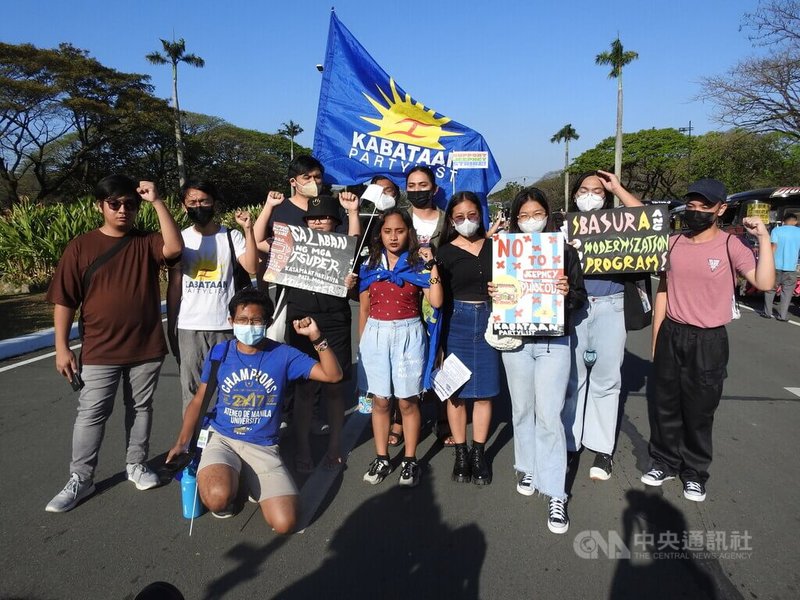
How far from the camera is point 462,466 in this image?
11.7ft

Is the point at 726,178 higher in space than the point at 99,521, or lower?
higher

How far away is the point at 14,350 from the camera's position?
7.18 m

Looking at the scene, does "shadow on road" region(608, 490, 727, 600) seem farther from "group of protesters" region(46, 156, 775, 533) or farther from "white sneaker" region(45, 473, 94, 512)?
"white sneaker" region(45, 473, 94, 512)

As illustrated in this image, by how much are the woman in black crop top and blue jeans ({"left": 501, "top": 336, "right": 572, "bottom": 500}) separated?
26cm

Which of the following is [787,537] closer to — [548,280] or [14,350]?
[548,280]

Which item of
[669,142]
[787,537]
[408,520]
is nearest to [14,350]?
[408,520]

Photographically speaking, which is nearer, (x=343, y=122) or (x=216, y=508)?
(x=216, y=508)

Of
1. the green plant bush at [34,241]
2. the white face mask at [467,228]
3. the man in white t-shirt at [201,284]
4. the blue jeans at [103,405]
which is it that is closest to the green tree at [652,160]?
the green plant bush at [34,241]

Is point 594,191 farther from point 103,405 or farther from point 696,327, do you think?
point 103,405

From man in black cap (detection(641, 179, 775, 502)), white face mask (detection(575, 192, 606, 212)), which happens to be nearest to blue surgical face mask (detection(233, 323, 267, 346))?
white face mask (detection(575, 192, 606, 212))

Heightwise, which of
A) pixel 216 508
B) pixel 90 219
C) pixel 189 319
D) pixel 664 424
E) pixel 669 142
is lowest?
pixel 216 508

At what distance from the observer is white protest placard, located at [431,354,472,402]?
338cm

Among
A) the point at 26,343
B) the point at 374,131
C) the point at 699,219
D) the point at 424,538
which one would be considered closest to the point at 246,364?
the point at 424,538

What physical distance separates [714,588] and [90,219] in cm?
1380
